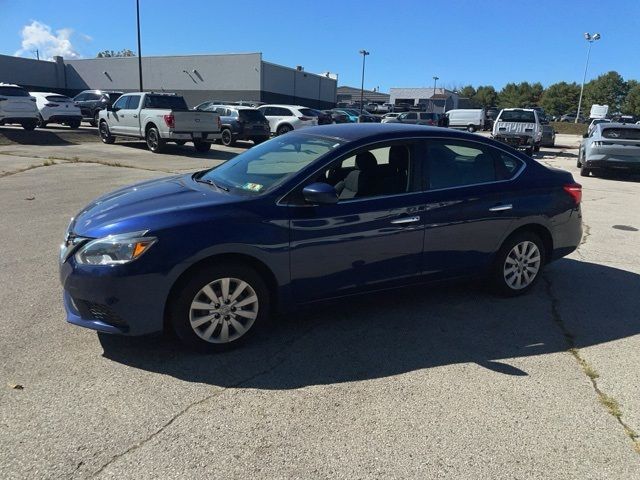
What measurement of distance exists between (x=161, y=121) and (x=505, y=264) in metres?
14.3

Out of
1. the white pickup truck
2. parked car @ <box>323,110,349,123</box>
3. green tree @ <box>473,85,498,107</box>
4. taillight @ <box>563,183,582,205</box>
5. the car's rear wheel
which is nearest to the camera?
taillight @ <box>563,183,582,205</box>

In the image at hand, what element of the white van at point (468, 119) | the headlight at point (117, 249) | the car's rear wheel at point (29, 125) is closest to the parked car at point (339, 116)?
the white van at point (468, 119)

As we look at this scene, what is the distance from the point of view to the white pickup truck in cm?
1645

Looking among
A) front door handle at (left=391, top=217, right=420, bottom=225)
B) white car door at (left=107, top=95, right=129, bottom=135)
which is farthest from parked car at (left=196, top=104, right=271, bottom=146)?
front door handle at (left=391, top=217, right=420, bottom=225)

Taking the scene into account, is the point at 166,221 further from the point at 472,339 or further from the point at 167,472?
the point at 472,339

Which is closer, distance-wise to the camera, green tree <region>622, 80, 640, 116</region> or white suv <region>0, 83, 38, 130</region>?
white suv <region>0, 83, 38, 130</region>

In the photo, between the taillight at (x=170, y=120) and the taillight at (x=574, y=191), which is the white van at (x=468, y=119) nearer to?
the taillight at (x=170, y=120)

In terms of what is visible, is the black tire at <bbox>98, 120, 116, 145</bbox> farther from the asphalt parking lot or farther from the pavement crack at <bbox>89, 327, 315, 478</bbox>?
the pavement crack at <bbox>89, 327, 315, 478</bbox>

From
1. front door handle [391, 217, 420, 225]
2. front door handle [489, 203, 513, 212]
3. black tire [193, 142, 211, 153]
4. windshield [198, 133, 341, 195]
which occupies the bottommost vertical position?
black tire [193, 142, 211, 153]

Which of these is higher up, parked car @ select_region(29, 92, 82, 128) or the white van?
the white van

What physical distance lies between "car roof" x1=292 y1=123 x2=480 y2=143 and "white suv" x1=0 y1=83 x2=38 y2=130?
1988 cm

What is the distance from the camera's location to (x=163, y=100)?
17469 mm

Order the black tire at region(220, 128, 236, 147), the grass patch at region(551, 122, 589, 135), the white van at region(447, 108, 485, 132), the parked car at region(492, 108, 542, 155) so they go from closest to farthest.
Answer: the parked car at region(492, 108, 542, 155)
the black tire at region(220, 128, 236, 147)
the white van at region(447, 108, 485, 132)
the grass patch at region(551, 122, 589, 135)

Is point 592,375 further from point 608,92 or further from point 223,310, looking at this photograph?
point 608,92
